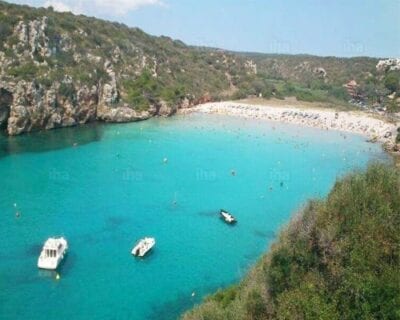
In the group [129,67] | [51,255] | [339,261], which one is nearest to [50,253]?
[51,255]

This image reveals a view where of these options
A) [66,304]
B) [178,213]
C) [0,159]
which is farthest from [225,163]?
[66,304]

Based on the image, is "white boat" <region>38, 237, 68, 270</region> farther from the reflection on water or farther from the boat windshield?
the reflection on water

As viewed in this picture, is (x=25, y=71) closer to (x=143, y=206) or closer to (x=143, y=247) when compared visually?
(x=143, y=206)

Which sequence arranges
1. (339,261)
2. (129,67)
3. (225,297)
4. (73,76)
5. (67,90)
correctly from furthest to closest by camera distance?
(129,67) < (73,76) < (67,90) < (225,297) < (339,261)

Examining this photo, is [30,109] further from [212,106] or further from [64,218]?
[212,106]

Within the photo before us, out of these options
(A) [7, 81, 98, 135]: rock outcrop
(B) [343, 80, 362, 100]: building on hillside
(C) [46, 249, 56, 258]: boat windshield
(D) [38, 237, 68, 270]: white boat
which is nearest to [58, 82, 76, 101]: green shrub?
(A) [7, 81, 98, 135]: rock outcrop
